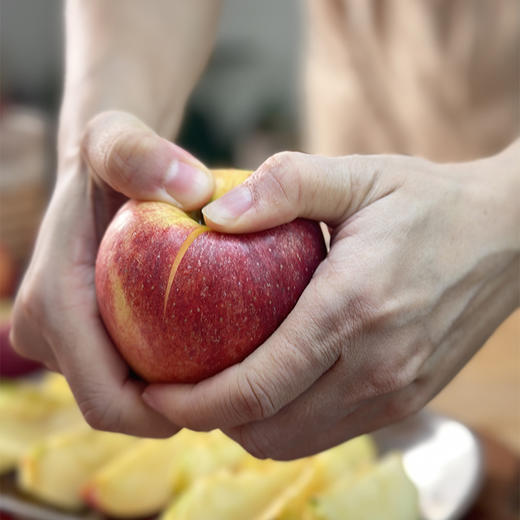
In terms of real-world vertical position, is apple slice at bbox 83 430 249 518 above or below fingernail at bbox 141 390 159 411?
below

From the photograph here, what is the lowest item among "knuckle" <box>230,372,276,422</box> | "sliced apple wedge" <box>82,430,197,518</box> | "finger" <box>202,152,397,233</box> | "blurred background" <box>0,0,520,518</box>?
"blurred background" <box>0,0,520,518</box>

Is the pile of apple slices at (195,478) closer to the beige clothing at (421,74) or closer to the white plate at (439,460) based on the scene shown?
the white plate at (439,460)

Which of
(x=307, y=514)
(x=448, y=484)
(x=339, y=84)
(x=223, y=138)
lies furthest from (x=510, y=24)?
(x=223, y=138)

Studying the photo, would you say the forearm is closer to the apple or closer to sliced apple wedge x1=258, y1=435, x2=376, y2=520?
the apple

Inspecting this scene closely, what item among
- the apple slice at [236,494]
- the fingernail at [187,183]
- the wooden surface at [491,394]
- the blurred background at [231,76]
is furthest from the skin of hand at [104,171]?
the blurred background at [231,76]

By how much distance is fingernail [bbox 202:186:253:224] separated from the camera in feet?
1.28

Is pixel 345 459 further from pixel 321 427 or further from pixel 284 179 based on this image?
pixel 284 179

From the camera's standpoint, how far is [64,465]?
741mm

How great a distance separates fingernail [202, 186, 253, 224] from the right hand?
0.03 m

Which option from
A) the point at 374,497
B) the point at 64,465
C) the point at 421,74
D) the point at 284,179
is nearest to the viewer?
the point at 284,179

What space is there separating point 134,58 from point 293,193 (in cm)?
31

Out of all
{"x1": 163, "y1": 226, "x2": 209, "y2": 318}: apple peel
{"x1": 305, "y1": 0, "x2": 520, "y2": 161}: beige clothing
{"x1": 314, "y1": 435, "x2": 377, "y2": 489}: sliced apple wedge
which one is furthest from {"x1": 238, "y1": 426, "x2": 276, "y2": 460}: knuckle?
{"x1": 305, "y1": 0, "x2": 520, "y2": 161}: beige clothing

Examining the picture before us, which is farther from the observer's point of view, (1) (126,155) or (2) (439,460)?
(2) (439,460)

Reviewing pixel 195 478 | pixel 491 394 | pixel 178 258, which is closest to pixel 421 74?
pixel 491 394
